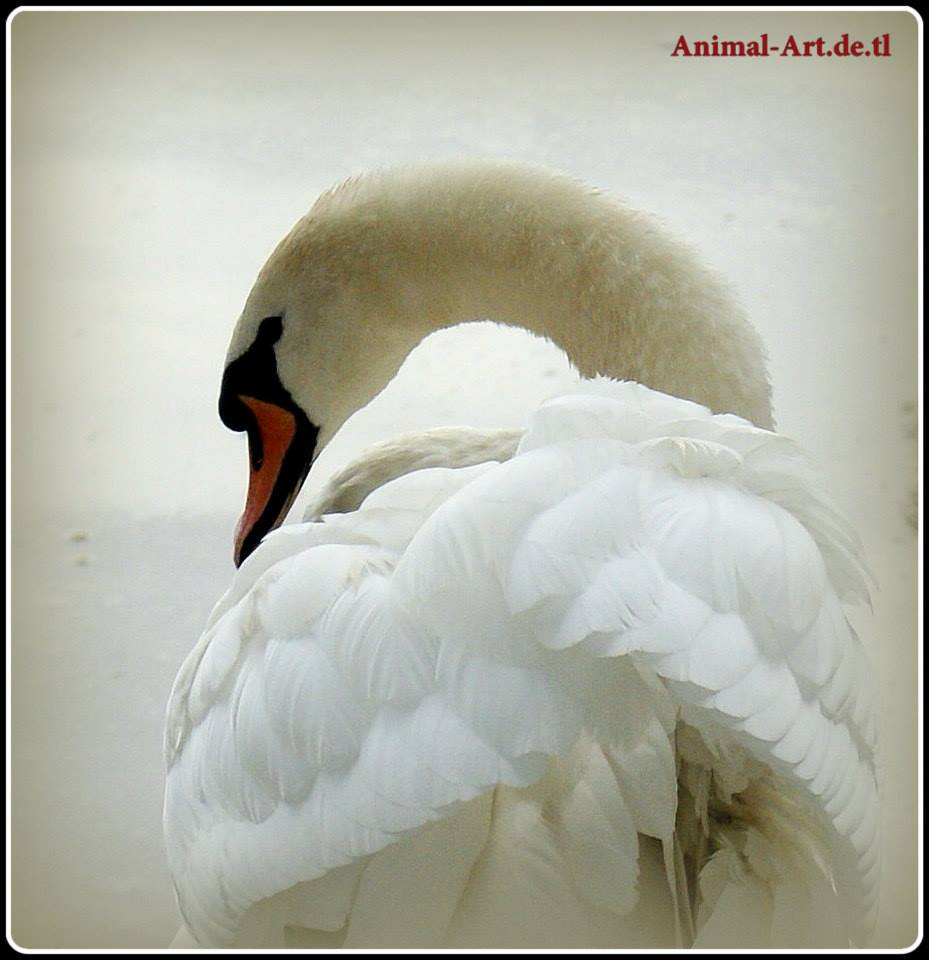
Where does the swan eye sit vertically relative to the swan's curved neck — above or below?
below

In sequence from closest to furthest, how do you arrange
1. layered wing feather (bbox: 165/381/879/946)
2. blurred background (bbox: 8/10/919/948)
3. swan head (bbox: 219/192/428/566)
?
layered wing feather (bbox: 165/381/879/946) < blurred background (bbox: 8/10/919/948) < swan head (bbox: 219/192/428/566)

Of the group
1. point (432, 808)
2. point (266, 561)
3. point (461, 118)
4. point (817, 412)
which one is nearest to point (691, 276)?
point (817, 412)

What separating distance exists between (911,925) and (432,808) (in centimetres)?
46

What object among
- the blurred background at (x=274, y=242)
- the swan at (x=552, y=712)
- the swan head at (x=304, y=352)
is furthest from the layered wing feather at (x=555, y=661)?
the swan head at (x=304, y=352)

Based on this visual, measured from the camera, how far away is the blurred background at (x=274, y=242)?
1.01 meters

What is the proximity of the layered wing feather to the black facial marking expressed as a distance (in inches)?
14.8

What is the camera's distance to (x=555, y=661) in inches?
26.3

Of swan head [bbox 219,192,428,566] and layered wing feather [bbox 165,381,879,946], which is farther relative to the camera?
swan head [bbox 219,192,428,566]

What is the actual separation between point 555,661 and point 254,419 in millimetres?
576

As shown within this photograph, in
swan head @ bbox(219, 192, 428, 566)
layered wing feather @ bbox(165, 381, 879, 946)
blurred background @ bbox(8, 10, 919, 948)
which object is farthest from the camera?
swan head @ bbox(219, 192, 428, 566)

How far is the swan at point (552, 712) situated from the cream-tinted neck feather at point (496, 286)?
0.79 feet

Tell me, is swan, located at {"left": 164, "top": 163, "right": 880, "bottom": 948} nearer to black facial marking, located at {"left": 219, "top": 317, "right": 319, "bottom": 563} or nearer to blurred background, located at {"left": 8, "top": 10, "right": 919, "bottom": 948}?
blurred background, located at {"left": 8, "top": 10, "right": 919, "bottom": 948}

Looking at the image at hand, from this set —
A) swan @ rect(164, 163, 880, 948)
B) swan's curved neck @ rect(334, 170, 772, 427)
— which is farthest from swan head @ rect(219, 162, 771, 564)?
swan @ rect(164, 163, 880, 948)

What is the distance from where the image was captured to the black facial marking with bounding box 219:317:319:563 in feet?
3.79
